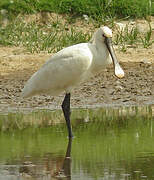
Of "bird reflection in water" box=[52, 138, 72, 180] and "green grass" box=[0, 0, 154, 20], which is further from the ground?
"green grass" box=[0, 0, 154, 20]

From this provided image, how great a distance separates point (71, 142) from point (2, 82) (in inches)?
162

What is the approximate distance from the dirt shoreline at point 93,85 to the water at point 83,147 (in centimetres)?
66

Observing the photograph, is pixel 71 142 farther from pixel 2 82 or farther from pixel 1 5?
pixel 1 5

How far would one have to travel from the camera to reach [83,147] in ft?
29.2

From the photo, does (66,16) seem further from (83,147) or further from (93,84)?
(83,147)

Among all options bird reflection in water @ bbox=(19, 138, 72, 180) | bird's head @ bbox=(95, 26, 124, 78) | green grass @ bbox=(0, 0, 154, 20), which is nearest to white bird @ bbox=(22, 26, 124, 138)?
bird's head @ bbox=(95, 26, 124, 78)

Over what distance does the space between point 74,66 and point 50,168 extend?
2.12 m

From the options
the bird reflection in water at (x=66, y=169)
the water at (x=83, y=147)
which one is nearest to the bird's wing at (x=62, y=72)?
the water at (x=83, y=147)

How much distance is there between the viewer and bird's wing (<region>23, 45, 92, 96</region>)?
9586 millimetres

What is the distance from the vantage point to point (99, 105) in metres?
11.9

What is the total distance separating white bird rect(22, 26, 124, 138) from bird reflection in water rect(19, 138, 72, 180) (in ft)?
4.54

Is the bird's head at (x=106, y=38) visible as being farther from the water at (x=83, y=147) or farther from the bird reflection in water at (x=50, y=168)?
the bird reflection in water at (x=50, y=168)

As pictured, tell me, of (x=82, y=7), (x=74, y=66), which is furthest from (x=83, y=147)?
(x=82, y=7)

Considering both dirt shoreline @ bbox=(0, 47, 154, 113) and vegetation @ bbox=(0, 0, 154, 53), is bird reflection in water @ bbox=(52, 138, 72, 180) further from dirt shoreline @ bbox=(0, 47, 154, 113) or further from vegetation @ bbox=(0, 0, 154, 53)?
vegetation @ bbox=(0, 0, 154, 53)
